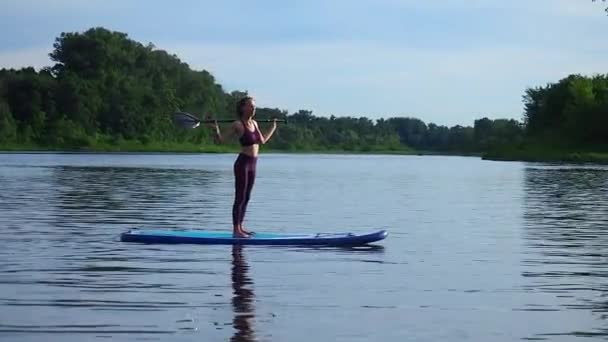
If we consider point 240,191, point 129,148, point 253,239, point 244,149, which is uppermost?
point 244,149

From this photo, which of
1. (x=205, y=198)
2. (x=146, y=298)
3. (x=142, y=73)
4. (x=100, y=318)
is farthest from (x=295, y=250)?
(x=142, y=73)

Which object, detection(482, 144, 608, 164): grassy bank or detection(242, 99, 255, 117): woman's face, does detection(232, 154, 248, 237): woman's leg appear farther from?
detection(482, 144, 608, 164): grassy bank

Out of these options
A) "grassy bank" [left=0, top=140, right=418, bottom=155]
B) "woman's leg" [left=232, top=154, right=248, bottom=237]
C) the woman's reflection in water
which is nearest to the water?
the woman's reflection in water

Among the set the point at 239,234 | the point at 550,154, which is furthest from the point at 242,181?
the point at 550,154

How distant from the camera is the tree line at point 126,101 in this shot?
117m

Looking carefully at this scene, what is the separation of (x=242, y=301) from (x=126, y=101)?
405ft

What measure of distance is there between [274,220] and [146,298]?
36.6 ft

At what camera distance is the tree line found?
116875mm

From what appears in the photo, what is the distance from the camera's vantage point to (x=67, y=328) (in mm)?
9289

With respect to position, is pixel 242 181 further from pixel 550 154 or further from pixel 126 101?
pixel 126 101

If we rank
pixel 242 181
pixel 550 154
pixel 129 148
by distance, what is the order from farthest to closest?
1. pixel 129 148
2. pixel 550 154
3. pixel 242 181

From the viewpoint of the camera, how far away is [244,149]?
15930mm

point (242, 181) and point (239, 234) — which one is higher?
point (242, 181)

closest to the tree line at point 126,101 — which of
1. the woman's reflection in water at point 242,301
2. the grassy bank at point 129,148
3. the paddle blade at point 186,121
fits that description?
the grassy bank at point 129,148
